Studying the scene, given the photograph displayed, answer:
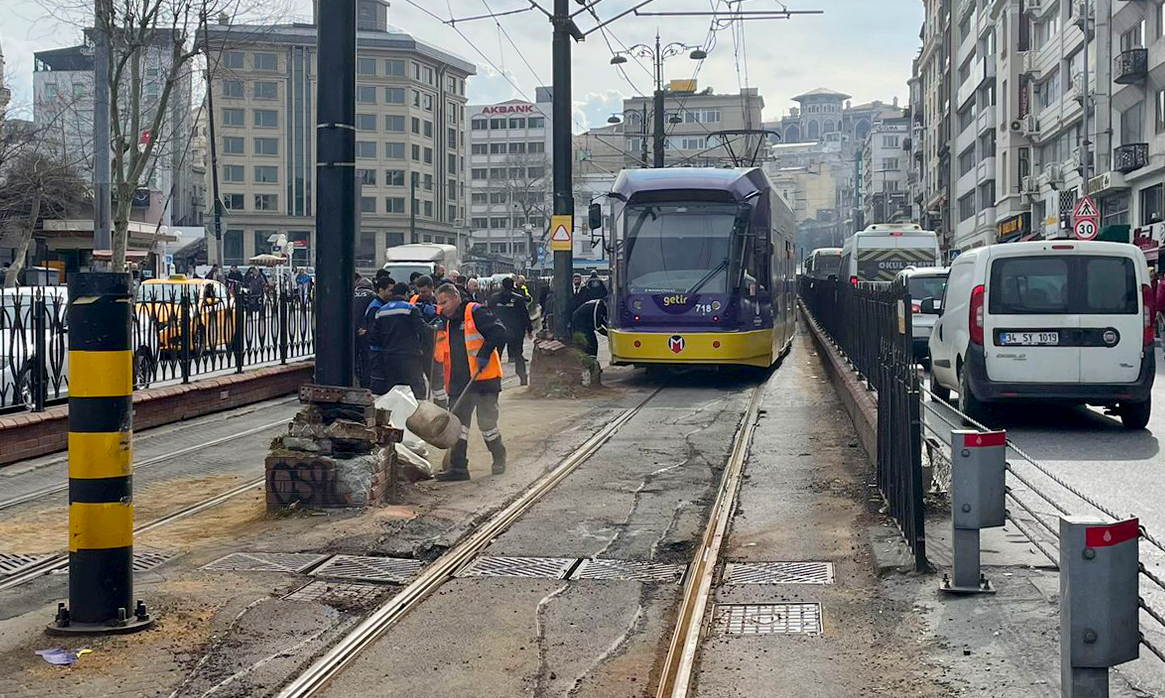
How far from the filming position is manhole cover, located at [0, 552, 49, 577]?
7.46 m

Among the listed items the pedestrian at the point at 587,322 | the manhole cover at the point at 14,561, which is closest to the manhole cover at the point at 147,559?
the manhole cover at the point at 14,561

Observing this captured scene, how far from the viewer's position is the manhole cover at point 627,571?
24.4ft

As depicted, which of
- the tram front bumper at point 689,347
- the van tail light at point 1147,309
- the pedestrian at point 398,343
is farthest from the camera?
the tram front bumper at point 689,347

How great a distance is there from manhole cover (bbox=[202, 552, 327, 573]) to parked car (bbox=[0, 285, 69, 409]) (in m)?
5.65

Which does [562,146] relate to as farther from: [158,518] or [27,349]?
[158,518]

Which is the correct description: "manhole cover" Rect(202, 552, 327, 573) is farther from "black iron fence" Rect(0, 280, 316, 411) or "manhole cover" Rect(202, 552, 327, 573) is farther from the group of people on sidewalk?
the group of people on sidewalk

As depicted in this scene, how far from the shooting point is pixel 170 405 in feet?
50.7

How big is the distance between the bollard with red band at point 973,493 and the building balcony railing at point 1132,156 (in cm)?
3804

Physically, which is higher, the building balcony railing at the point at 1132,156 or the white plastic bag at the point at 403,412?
the building balcony railing at the point at 1132,156

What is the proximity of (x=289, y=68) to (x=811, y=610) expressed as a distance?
9773cm

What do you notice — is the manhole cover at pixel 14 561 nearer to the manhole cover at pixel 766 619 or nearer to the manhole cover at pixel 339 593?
the manhole cover at pixel 339 593

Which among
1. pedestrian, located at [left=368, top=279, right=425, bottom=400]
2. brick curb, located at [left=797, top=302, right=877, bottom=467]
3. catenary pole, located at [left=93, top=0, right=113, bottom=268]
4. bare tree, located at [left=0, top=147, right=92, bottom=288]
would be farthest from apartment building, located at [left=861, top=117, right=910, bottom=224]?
pedestrian, located at [left=368, top=279, right=425, bottom=400]

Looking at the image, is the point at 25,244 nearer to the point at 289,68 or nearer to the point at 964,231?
the point at 964,231

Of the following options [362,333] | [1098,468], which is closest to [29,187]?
[362,333]
